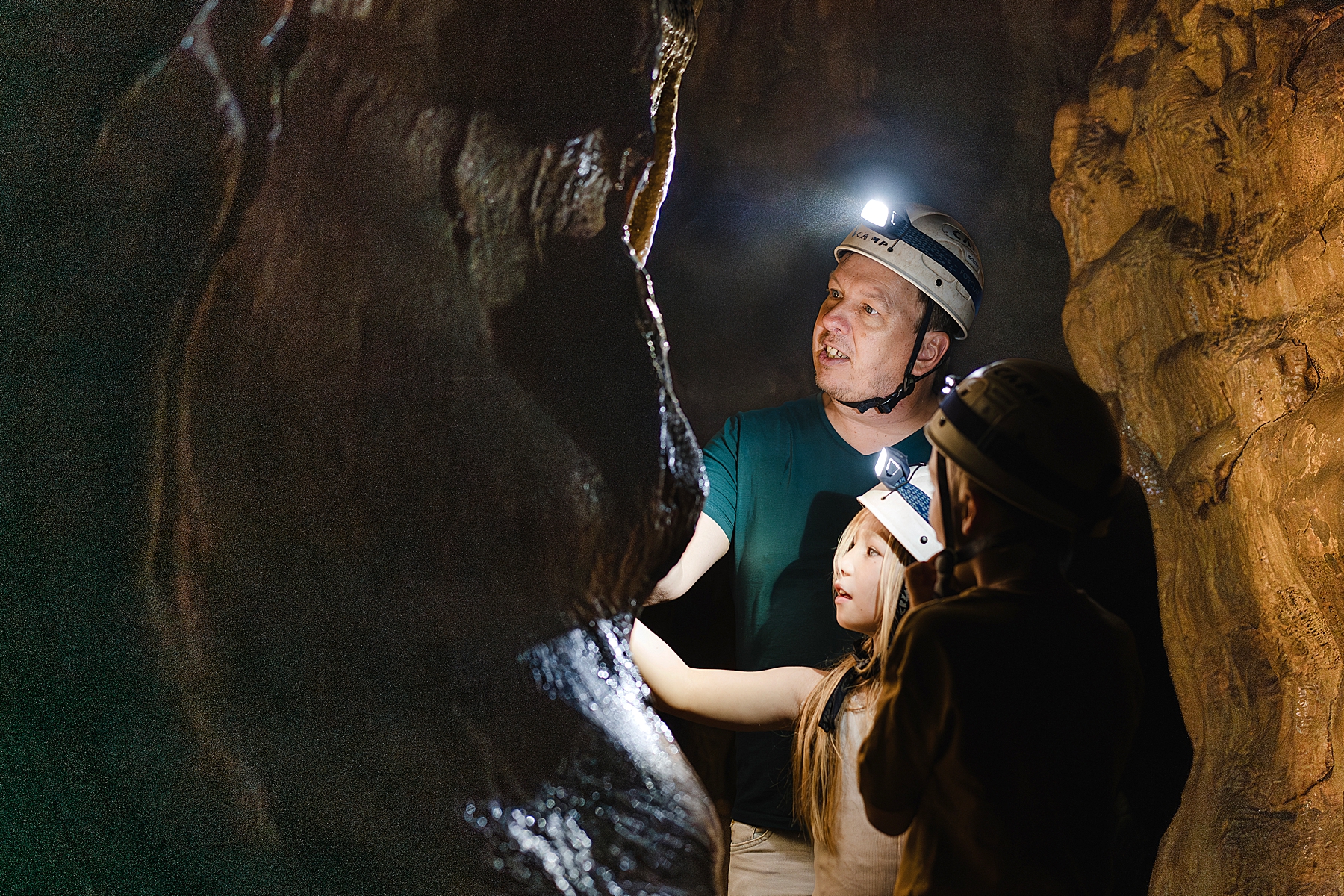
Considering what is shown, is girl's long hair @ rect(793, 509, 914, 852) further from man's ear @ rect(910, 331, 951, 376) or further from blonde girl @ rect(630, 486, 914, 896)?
man's ear @ rect(910, 331, 951, 376)

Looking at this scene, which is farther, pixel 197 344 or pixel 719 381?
pixel 719 381

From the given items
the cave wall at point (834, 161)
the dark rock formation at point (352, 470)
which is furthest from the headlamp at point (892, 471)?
the cave wall at point (834, 161)

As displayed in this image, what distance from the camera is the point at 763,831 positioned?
1.62m

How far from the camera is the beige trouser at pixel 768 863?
5.15ft

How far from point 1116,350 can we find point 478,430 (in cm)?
142

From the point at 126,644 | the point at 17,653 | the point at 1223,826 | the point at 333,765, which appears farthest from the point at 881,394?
the point at 17,653

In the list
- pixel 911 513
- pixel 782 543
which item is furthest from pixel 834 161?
pixel 911 513

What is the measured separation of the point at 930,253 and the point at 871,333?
18 cm

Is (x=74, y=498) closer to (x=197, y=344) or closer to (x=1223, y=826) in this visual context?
(x=197, y=344)

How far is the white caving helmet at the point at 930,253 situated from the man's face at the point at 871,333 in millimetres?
25

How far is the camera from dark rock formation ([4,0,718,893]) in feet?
3.54

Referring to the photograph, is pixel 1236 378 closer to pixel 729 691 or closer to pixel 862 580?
pixel 862 580

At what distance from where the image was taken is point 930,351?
68.1 inches

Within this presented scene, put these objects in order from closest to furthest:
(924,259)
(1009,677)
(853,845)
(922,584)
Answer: (1009,677), (922,584), (853,845), (924,259)
